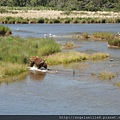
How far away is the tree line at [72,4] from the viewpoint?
119m

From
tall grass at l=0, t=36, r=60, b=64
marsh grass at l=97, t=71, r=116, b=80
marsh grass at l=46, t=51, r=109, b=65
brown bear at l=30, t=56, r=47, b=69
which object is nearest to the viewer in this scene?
marsh grass at l=97, t=71, r=116, b=80

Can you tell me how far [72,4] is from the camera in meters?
123

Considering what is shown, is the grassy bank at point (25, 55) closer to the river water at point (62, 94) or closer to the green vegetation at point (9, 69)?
the green vegetation at point (9, 69)

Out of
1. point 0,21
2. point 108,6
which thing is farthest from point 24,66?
point 108,6

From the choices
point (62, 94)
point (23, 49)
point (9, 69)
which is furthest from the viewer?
point (23, 49)

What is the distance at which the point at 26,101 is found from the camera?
1784 centimetres

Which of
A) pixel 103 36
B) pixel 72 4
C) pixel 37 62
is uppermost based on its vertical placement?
pixel 37 62

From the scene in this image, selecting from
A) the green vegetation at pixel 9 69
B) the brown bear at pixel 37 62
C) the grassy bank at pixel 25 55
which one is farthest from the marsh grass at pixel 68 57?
the green vegetation at pixel 9 69

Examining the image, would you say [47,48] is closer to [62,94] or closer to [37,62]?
[37,62]

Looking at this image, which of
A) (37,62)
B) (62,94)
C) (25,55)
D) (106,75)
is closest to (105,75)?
(106,75)

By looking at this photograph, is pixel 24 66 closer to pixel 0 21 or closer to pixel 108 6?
pixel 0 21

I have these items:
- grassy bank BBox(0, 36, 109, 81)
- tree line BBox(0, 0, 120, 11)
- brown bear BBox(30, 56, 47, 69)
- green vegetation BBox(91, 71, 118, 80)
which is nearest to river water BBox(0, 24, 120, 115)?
green vegetation BBox(91, 71, 118, 80)

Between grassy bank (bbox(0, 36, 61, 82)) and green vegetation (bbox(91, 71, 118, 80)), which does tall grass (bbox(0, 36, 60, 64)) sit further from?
green vegetation (bbox(91, 71, 118, 80))

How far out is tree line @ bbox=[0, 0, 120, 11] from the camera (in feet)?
391
